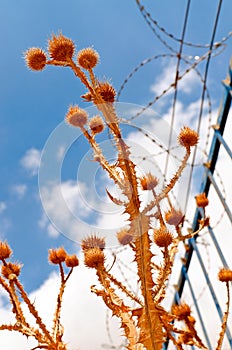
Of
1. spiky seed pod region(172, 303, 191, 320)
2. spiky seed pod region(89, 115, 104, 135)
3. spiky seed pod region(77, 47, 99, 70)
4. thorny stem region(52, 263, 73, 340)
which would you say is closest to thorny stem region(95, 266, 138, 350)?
thorny stem region(52, 263, 73, 340)

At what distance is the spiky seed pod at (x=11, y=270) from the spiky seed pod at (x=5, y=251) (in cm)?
5

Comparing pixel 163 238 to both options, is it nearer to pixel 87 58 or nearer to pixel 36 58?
pixel 87 58

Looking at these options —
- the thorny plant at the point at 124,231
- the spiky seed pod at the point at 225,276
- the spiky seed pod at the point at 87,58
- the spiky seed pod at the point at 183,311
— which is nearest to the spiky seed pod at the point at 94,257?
the thorny plant at the point at 124,231

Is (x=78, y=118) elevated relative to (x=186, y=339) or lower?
elevated

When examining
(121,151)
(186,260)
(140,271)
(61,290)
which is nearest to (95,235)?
(140,271)

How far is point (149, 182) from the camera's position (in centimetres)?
204

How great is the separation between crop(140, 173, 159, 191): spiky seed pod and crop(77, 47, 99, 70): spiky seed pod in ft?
1.96

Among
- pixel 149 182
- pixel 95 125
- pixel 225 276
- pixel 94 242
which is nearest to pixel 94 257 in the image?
pixel 94 242

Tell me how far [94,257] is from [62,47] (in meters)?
0.89

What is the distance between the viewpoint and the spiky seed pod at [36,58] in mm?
1804

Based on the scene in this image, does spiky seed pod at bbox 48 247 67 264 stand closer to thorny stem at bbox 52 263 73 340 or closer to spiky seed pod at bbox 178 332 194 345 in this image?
thorny stem at bbox 52 263 73 340

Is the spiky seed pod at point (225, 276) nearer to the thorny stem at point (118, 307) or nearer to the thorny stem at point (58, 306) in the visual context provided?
the thorny stem at point (58, 306)

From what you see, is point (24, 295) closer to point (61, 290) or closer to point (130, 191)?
point (61, 290)

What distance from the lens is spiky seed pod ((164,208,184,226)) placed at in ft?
6.44
